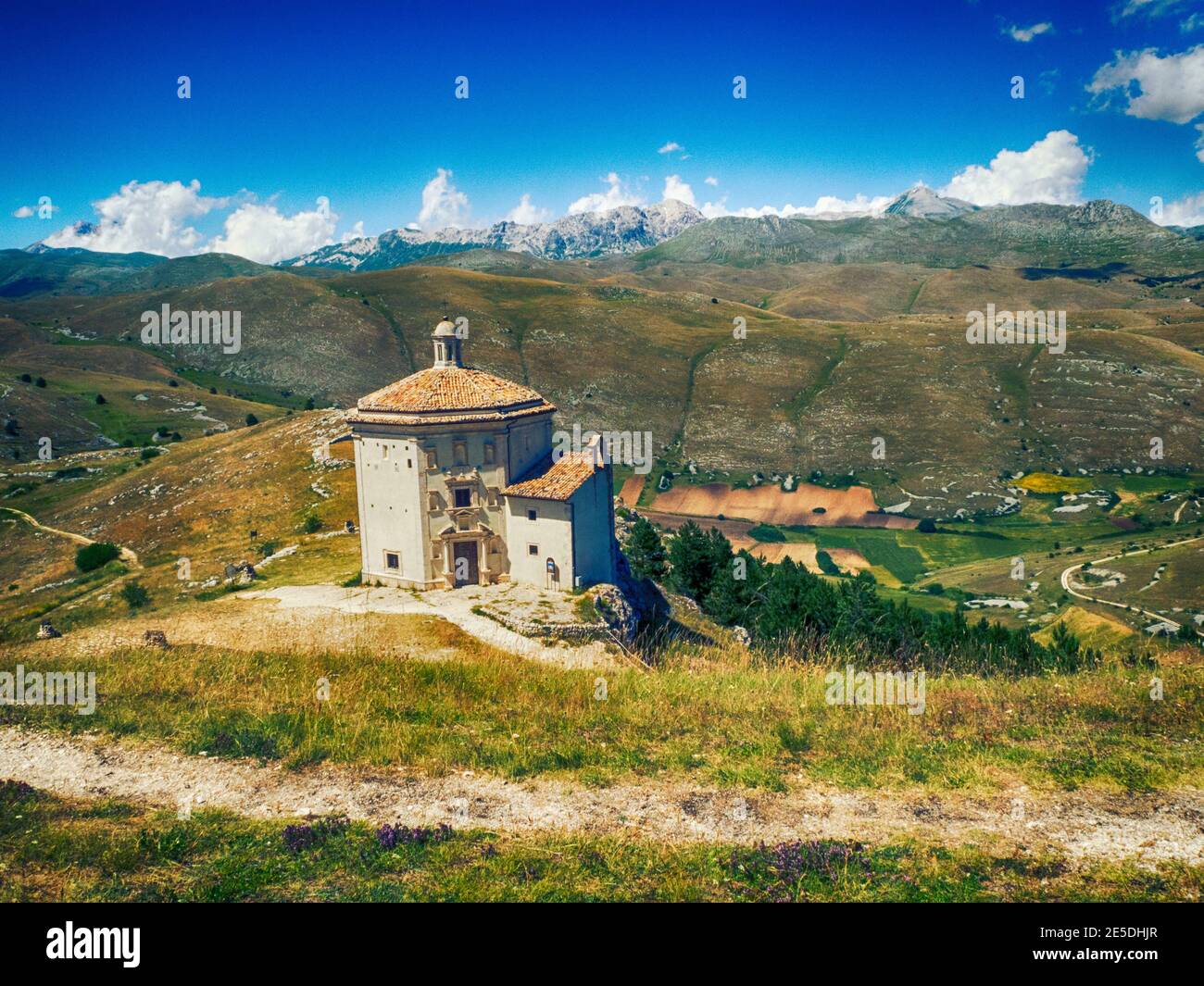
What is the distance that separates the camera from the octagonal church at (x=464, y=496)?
137ft

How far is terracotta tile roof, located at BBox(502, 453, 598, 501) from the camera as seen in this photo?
41.8 metres

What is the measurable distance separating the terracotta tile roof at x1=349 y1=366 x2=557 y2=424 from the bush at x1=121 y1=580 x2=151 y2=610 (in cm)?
2308

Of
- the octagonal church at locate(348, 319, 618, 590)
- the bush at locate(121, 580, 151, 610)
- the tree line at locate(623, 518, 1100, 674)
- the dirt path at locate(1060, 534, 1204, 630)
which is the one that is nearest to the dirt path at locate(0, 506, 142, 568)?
the bush at locate(121, 580, 151, 610)

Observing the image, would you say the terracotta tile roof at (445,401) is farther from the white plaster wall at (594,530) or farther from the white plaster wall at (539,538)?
the white plaster wall at (594,530)

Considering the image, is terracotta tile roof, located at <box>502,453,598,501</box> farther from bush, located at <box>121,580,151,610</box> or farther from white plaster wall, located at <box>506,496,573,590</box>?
bush, located at <box>121,580,151,610</box>

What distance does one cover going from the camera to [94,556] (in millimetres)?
65000

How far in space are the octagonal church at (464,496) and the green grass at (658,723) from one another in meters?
24.4

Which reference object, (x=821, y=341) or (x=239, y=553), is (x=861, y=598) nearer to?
(x=239, y=553)

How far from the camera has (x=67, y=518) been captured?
7769 centimetres

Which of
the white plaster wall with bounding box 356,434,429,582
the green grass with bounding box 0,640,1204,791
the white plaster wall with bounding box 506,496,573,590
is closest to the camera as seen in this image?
the green grass with bounding box 0,640,1204,791

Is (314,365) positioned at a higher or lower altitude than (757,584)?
higher

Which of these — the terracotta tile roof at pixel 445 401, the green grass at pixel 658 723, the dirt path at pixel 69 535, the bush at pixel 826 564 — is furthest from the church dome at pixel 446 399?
the bush at pixel 826 564

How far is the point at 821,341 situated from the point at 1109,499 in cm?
8280
